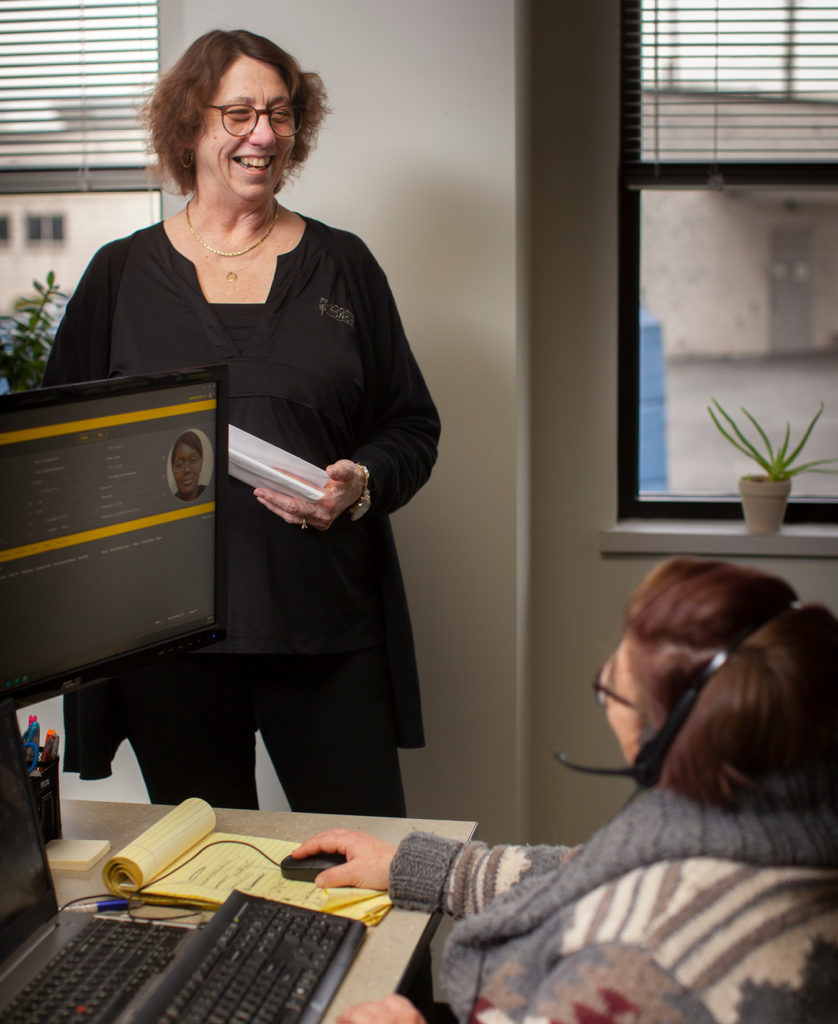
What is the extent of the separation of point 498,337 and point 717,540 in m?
0.78

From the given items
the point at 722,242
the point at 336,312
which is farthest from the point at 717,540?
the point at 336,312

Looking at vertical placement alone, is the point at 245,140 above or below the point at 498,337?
above

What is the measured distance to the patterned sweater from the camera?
0.84 m

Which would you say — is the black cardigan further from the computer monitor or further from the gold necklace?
the computer monitor

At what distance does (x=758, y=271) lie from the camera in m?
2.72

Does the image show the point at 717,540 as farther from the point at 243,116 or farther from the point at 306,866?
the point at 306,866

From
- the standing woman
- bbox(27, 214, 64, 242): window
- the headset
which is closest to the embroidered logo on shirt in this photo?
the standing woman

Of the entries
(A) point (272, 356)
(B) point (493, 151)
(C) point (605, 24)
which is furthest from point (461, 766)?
(C) point (605, 24)

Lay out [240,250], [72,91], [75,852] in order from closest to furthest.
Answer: [75,852] < [240,250] < [72,91]

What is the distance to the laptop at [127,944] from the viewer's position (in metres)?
1.02

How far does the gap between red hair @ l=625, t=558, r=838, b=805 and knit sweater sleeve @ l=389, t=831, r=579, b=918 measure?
0.38 metres

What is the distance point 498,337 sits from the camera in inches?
91.0

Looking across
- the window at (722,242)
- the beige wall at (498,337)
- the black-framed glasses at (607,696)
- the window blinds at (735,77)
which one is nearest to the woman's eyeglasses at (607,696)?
the black-framed glasses at (607,696)

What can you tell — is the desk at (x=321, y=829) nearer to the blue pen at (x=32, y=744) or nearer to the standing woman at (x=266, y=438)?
the blue pen at (x=32, y=744)
